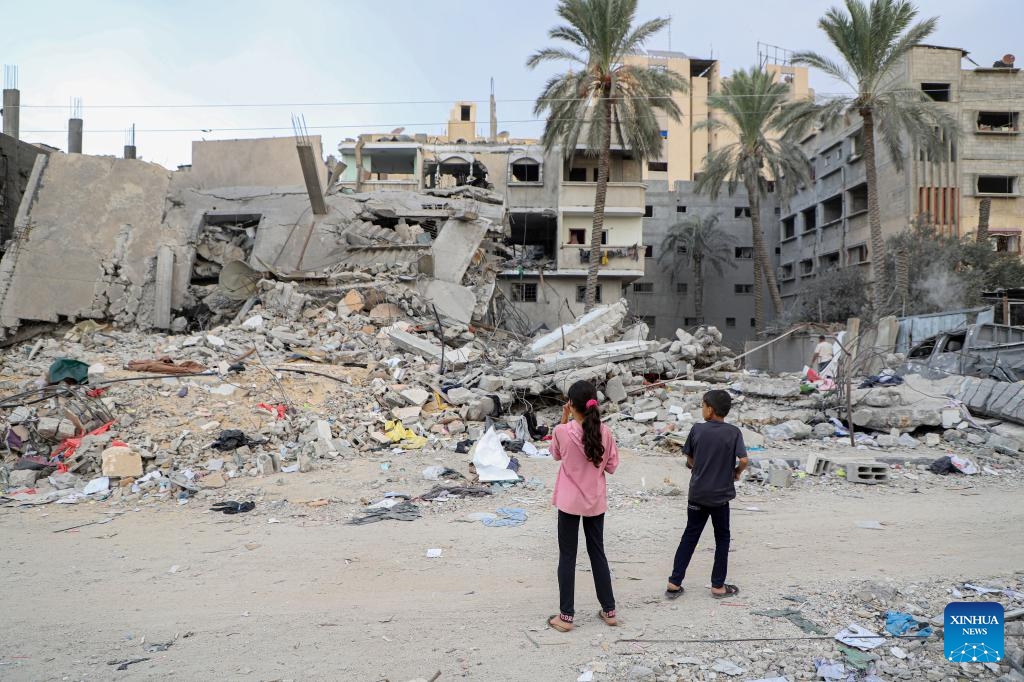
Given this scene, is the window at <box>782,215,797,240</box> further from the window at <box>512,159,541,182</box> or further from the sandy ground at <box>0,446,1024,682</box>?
the sandy ground at <box>0,446,1024,682</box>

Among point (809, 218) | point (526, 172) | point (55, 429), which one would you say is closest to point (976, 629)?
point (55, 429)

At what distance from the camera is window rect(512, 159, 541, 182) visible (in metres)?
31.9

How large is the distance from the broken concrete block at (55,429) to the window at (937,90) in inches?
1403

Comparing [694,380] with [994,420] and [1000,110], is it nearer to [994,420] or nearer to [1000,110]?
[994,420]

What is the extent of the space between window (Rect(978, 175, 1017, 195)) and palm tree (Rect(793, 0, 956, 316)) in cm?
1113

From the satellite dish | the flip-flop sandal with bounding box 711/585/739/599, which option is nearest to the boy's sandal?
the flip-flop sandal with bounding box 711/585/739/599

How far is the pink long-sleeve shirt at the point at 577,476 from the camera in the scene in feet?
12.2

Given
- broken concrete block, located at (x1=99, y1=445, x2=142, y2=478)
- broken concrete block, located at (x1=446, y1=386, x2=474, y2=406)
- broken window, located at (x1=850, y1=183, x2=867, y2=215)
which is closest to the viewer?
broken concrete block, located at (x1=99, y1=445, x2=142, y2=478)

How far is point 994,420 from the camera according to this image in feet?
33.5

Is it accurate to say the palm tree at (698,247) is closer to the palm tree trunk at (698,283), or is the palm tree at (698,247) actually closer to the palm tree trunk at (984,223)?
the palm tree trunk at (698,283)

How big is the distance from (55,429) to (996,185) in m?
37.1

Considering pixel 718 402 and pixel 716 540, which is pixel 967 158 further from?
pixel 716 540

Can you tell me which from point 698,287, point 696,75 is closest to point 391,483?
Result: point 698,287

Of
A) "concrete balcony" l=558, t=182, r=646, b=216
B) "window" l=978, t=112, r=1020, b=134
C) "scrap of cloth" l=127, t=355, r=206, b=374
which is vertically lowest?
"scrap of cloth" l=127, t=355, r=206, b=374
